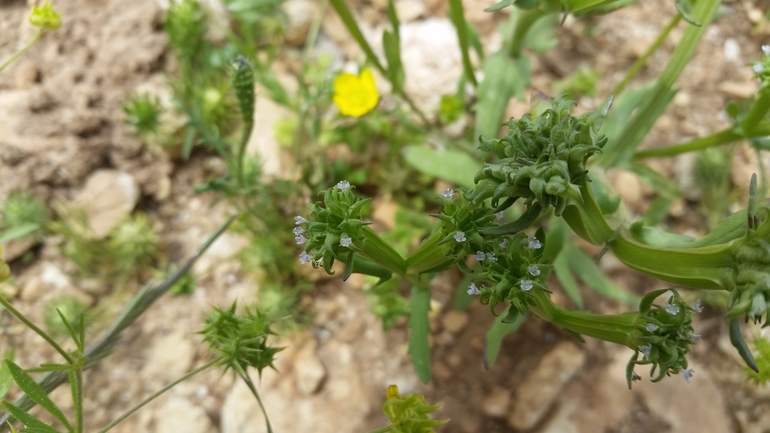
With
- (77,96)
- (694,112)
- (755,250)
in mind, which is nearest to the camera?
(755,250)

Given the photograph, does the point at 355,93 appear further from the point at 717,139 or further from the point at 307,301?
the point at 717,139

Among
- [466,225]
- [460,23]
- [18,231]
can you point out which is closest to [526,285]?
[466,225]

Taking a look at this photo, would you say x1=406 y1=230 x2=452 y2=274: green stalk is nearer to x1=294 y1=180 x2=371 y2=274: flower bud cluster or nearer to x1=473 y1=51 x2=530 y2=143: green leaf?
x1=294 y1=180 x2=371 y2=274: flower bud cluster

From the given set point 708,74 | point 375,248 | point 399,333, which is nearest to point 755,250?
point 375,248

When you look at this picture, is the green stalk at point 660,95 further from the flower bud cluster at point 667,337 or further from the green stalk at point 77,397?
the green stalk at point 77,397

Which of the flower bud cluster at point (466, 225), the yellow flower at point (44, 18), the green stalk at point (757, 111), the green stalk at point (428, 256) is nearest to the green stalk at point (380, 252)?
the green stalk at point (428, 256)

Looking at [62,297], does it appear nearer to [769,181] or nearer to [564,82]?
[564,82]
